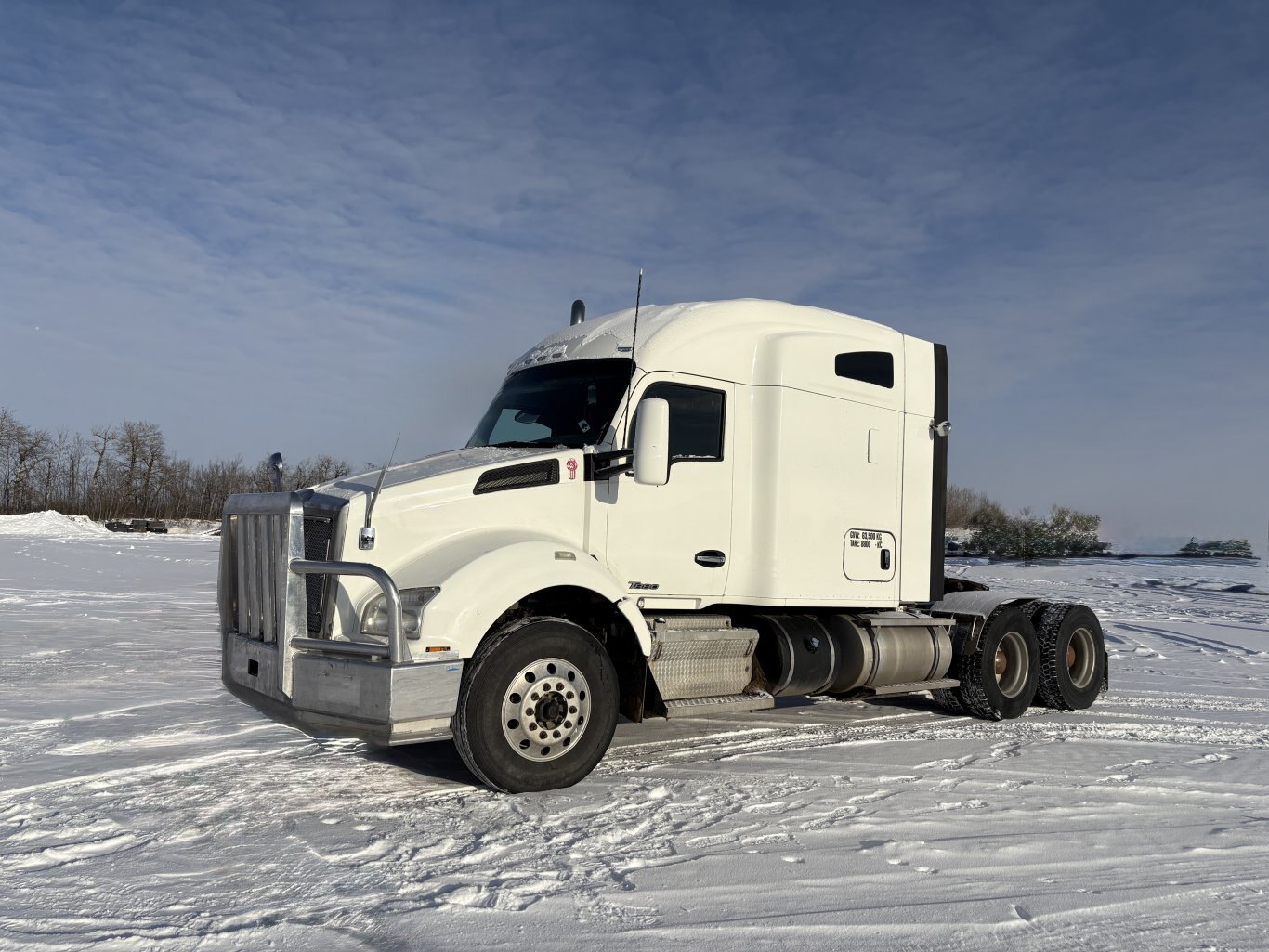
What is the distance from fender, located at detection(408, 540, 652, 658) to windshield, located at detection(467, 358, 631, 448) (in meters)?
1.02

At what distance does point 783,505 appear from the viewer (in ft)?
25.5

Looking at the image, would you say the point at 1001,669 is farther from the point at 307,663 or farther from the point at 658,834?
the point at 307,663

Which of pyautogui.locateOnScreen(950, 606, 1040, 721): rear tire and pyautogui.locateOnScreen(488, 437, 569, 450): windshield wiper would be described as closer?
pyautogui.locateOnScreen(488, 437, 569, 450): windshield wiper

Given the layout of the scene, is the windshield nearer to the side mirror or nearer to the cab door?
the cab door

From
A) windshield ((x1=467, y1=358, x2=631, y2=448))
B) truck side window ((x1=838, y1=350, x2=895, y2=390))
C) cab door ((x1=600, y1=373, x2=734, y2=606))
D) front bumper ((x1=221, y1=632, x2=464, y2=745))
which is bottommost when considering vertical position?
front bumper ((x1=221, y1=632, x2=464, y2=745))

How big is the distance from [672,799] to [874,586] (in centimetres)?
337

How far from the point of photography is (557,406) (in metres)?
7.46

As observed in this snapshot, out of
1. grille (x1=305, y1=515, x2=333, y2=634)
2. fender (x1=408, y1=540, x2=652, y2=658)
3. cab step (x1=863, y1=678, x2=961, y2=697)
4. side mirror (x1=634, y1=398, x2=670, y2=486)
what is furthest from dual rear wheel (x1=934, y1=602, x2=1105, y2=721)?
grille (x1=305, y1=515, x2=333, y2=634)

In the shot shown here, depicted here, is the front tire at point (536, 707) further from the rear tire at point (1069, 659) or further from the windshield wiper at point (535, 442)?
the rear tire at point (1069, 659)

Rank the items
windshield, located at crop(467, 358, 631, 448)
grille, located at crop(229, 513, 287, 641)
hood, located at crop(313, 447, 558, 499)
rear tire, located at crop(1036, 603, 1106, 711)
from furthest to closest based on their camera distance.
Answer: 1. rear tire, located at crop(1036, 603, 1106, 711)
2. windshield, located at crop(467, 358, 631, 448)
3. hood, located at crop(313, 447, 558, 499)
4. grille, located at crop(229, 513, 287, 641)

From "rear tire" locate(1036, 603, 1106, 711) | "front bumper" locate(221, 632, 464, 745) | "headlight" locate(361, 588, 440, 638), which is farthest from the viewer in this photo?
"rear tire" locate(1036, 603, 1106, 711)

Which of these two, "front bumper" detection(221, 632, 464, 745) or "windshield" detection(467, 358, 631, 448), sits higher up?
"windshield" detection(467, 358, 631, 448)

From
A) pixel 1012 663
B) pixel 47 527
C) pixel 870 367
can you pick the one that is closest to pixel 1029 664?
pixel 1012 663

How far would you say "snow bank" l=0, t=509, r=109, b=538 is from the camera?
45959mm
